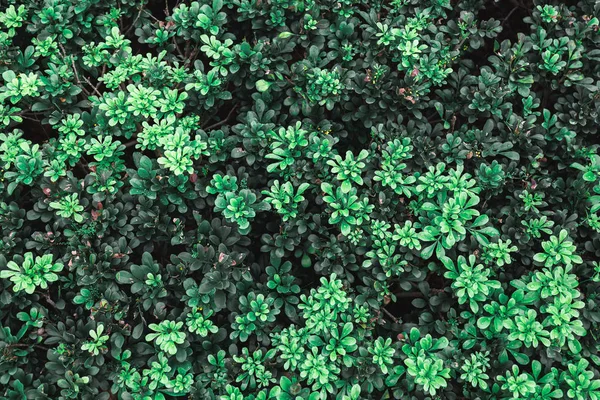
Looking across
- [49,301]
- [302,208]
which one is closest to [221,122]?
[302,208]

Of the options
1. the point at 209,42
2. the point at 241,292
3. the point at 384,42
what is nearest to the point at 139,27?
the point at 209,42

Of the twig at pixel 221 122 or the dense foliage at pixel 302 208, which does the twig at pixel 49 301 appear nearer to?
the dense foliage at pixel 302 208

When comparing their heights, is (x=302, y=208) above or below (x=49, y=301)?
above

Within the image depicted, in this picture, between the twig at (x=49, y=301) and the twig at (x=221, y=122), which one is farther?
the twig at (x=221, y=122)

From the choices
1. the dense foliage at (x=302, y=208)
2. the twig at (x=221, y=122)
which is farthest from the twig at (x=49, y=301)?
the twig at (x=221, y=122)

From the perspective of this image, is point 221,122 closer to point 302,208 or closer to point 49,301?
point 302,208

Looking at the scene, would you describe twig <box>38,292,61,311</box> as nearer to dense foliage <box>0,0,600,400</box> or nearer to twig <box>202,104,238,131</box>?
dense foliage <box>0,0,600,400</box>

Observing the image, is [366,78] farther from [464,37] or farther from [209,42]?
[209,42]

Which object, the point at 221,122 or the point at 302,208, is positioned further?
the point at 221,122

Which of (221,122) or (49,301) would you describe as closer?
(49,301)
